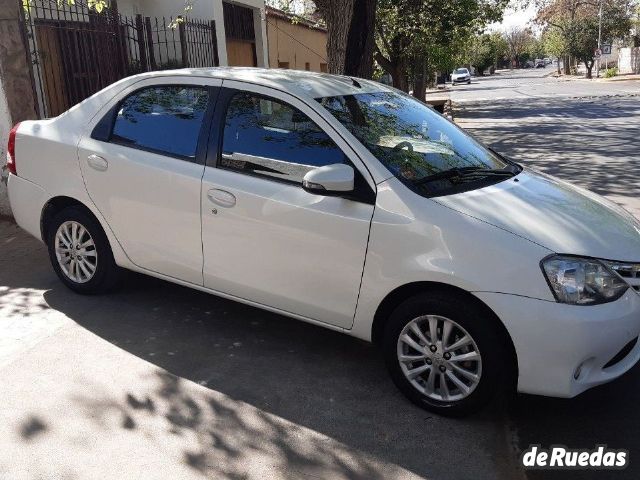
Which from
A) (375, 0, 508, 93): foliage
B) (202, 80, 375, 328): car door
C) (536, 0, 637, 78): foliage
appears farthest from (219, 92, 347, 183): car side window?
(536, 0, 637, 78): foliage

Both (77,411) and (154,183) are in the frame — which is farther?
(154,183)

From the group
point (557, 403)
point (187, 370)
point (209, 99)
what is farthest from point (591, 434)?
point (209, 99)

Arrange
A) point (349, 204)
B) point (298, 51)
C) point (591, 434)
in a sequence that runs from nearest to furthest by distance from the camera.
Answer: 1. point (591, 434)
2. point (349, 204)
3. point (298, 51)

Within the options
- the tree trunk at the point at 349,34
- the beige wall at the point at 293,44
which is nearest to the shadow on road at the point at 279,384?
the tree trunk at the point at 349,34

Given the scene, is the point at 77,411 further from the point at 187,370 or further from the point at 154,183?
the point at 154,183

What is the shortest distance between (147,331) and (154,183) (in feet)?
3.41

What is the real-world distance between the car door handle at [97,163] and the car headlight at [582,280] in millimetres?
3002

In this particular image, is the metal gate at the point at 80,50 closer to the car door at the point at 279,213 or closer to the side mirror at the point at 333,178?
the car door at the point at 279,213

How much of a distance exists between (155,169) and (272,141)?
881 millimetres

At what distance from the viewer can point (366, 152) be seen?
11.5ft

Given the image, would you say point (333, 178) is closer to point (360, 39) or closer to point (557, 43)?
point (360, 39)

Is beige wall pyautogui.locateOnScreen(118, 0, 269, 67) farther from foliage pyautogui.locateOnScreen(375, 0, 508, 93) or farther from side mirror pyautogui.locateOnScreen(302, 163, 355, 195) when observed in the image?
side mirror pyautogui.locateOnScreen(302, 163, 355, 195)

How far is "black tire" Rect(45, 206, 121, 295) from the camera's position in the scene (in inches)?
183

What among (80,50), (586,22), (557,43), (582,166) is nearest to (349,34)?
(80,50)
